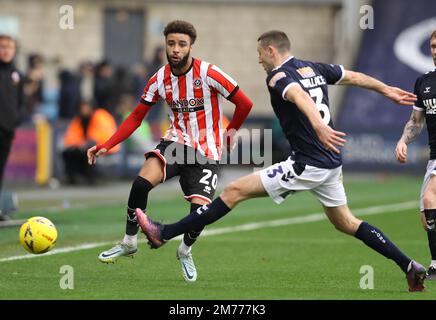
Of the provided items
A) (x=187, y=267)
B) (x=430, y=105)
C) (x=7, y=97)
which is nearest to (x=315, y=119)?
(x=187, y=267)

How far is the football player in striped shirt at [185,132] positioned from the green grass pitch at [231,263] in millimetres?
565

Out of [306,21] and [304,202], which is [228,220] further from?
[306,21]

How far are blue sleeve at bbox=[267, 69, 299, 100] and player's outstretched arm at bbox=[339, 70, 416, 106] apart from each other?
0.63 m

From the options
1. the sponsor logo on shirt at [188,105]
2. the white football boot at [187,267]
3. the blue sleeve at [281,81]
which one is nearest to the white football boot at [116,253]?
the white football boot at [187,267]

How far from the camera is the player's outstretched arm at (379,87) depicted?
360 inches

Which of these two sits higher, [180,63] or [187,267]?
[180,63]

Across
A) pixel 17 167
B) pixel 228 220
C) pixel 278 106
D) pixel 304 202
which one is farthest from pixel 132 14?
pixel 278 106

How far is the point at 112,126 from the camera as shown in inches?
928

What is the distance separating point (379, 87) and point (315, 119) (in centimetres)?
96

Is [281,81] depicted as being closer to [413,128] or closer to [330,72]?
[330,72]

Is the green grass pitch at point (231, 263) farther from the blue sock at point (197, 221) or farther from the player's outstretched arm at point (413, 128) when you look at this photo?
the player's outstretched arm at point (413, 128)

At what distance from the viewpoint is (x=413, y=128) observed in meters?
10.3

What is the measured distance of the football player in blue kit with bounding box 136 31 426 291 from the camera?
8828 millimetres
